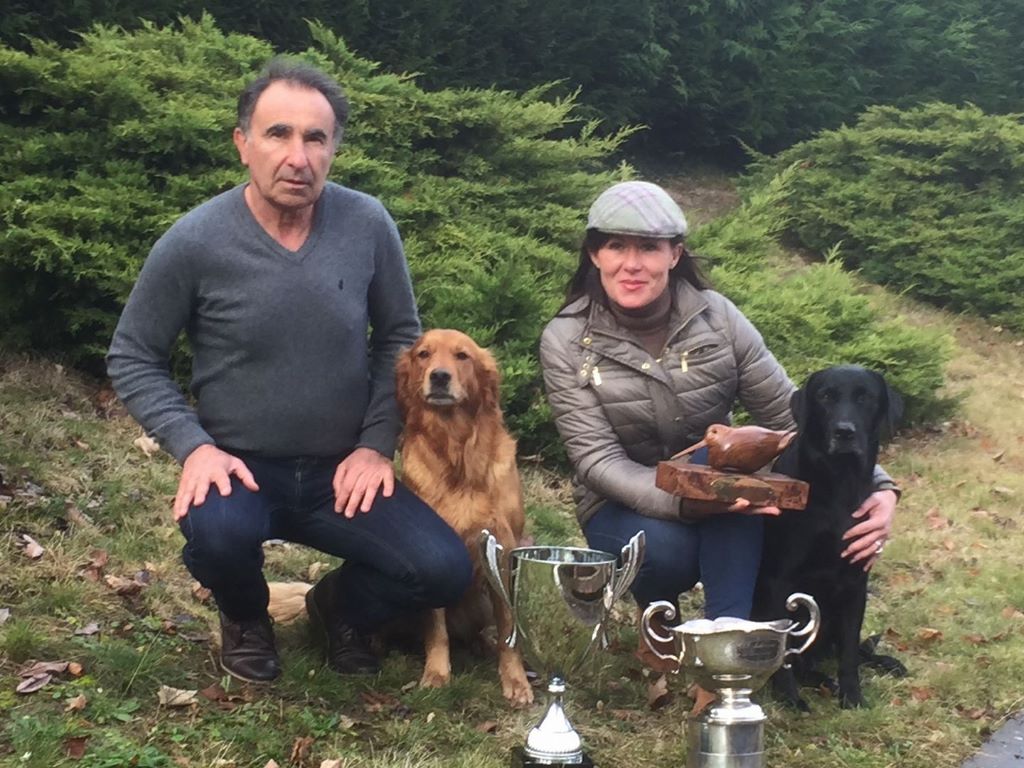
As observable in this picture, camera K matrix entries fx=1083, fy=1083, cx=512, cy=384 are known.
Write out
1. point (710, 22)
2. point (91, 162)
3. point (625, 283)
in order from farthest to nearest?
point (710, 22) < point (91, 162) < point (625, 283)

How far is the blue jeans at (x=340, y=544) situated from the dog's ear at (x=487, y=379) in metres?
0.39

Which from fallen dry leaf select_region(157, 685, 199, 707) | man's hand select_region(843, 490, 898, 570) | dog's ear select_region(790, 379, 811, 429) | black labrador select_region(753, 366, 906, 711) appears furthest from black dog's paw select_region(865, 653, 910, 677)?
fallen dry leaf select_region(157, 685, 199, 707)

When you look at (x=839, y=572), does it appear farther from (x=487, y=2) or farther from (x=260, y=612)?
(x=487, y=2)

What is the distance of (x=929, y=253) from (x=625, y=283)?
26.4 ft

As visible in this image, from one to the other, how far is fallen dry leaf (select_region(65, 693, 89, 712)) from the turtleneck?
1707 mm

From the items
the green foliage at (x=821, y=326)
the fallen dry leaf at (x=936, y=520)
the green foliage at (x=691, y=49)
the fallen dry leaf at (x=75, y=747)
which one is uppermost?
the green foliage at (x=691, y=49)

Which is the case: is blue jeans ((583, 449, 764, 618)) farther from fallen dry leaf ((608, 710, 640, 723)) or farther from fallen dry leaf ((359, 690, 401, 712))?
fallen dry leaf ((359, 690, 401, 712))

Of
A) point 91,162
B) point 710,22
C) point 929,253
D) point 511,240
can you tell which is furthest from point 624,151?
point 91,162

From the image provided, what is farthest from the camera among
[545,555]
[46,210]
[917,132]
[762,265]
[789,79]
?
[789,79]

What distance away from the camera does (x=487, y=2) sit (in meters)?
10.4

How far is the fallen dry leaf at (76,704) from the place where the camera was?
2525 mm

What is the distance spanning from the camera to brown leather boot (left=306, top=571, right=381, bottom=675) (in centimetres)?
302

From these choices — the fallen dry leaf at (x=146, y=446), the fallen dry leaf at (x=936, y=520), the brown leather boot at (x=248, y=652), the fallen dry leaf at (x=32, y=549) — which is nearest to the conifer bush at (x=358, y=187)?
the fallen dry leaf at (x=146, y=446)

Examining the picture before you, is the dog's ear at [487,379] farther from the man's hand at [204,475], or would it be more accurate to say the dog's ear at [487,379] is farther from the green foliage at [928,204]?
the green foliage at [928,204]
